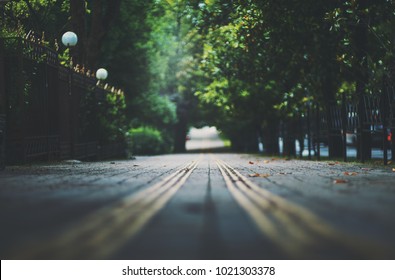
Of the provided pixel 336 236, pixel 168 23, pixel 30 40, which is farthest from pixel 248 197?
pixel 168 23

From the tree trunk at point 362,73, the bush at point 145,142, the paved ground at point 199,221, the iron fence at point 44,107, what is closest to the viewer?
the paved ground at point 199,221

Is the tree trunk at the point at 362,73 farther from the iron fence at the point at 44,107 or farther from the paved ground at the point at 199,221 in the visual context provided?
the iron fence at the point at 44,107

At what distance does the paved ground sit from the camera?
11.0ft

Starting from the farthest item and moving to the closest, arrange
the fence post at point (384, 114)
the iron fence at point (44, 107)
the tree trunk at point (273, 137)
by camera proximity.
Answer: the tree trunk at point (273, 137), the iron fence at point (44, 107), the fence post at point (384, 114)

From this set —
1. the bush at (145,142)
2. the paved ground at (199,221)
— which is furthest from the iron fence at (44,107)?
the bush at (145,142)

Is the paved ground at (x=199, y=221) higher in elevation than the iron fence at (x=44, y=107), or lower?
lower

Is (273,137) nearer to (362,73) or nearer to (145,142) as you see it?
(362,73)

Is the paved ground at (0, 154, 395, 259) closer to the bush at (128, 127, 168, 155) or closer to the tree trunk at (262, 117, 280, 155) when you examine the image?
the tree trunk at (262, 117, 280, 155)

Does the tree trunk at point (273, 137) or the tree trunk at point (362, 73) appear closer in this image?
the tree trunk at point (362, 73)

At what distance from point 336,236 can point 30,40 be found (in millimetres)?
12012

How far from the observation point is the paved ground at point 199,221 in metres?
3.37

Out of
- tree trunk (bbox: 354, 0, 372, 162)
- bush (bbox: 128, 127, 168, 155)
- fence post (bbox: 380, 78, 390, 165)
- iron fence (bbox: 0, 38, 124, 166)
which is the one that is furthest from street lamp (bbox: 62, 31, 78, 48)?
bush (bbox: 128, 127, 168, 155)

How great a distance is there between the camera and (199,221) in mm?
4375

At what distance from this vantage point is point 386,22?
14.7 m
